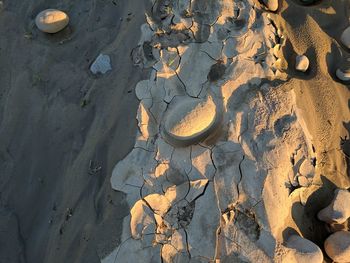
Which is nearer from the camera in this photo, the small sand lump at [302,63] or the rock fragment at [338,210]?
the rock fragment at [338,210]

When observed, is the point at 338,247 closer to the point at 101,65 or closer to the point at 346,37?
the point at 346,37

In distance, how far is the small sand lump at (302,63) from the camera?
3.69 meters

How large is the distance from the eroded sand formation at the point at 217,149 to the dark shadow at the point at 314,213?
65 mm

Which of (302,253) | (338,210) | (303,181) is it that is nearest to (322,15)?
(303,181)

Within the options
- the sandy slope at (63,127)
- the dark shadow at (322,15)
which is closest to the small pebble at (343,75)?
the dark shadow at (322,15)

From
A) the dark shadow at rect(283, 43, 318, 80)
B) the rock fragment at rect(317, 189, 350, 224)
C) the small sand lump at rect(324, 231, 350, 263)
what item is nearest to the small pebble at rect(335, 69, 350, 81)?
the dark shadow at rect(283, 43, 318, 80)

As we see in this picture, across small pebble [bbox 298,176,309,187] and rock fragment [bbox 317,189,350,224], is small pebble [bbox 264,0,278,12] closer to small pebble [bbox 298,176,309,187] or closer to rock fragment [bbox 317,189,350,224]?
small pebble [bbox 298,176,309,187]

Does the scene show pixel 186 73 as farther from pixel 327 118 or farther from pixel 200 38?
pixel 327 118

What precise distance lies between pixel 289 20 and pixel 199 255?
2316 mm

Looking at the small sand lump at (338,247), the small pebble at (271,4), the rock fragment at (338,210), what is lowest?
the small sand lump at (338,247)

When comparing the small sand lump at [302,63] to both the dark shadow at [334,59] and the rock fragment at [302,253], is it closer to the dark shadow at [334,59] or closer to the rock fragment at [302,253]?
the dark shadow at [334,59]

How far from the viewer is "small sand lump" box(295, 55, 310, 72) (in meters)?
3.69

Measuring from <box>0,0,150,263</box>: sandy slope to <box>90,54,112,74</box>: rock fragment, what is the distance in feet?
0.18

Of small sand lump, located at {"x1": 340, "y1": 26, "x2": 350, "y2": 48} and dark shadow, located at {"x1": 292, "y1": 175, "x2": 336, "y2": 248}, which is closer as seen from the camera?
dark shadow, located at {"x1": 292, "y1": 175, "x2": 336, "y2": 248}
